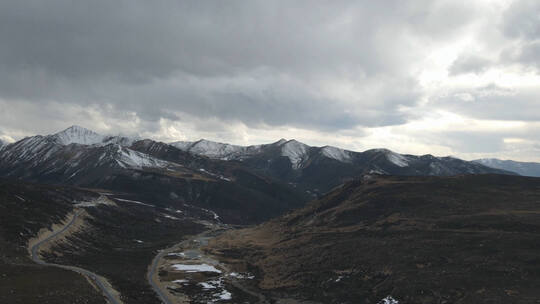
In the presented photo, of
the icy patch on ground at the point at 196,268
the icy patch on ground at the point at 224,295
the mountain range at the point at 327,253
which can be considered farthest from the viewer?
the icy patch on ground at the point at 196,268

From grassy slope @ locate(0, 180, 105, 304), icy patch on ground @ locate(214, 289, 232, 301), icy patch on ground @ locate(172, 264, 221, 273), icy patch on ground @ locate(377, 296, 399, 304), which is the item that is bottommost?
icy patch on ground @ locate(172, 264, 221, 273)

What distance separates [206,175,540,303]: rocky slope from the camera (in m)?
64.4

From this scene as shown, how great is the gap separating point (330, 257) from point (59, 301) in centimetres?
6750

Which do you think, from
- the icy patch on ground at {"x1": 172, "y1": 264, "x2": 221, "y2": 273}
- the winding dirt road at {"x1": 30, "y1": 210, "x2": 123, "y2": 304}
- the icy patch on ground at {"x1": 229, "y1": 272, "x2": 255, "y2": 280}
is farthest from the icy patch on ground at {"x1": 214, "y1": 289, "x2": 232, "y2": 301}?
the icy patch on ground at {"x1": 172, "y1": 264, "x2": 221, "y2": 273}

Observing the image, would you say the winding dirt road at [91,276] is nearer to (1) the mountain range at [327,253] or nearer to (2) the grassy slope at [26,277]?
(1) the mountain range at [327,253]

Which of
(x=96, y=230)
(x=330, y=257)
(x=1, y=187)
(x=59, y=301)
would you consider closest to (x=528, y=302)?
(x=330, y=257)

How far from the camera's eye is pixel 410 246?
88.3 meters

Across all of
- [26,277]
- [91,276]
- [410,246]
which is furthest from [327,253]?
[26,277]

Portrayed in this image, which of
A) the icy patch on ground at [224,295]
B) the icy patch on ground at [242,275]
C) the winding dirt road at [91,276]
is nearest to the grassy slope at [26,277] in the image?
the winding dirt road at [91,276]

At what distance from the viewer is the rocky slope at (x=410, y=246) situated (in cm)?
6444

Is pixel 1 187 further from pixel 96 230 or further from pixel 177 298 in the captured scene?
pixel 177 298

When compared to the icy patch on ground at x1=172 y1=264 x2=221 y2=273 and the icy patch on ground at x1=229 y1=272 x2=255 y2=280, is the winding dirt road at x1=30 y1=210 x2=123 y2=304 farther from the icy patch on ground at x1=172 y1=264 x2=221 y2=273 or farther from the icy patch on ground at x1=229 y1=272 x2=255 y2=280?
the icy patch on ground at x1=229 y1=272 x2=255 y2=280

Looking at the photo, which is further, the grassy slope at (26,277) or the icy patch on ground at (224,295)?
the icy patch on ground at (224,295)

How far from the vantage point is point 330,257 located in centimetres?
9638
